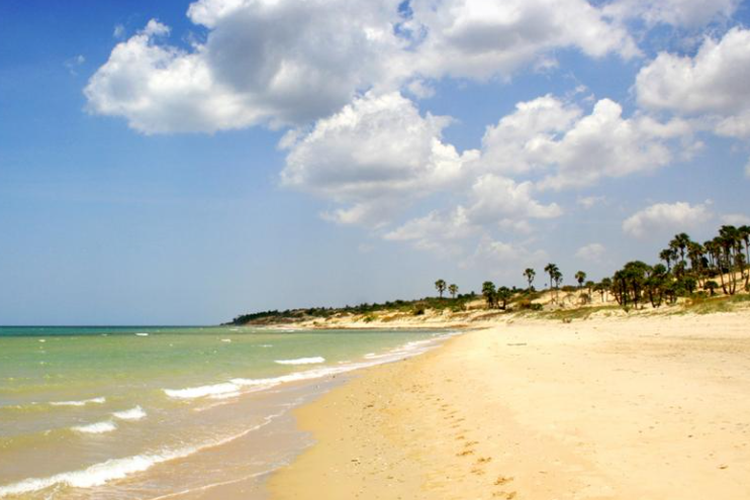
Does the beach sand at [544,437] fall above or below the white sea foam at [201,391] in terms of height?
above

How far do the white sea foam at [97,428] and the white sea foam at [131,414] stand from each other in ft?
3.89

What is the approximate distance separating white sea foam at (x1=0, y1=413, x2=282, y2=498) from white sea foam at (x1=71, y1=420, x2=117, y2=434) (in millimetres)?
2992

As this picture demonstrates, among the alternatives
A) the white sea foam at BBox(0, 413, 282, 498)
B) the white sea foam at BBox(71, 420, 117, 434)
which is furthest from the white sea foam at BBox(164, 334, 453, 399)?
the white sea foam at BBox(0, 413, 282, 498)

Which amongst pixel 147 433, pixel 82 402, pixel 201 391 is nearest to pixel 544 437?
pixel 147 433

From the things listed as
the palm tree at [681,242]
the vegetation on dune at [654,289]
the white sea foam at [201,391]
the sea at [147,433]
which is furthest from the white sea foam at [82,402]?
the palm tree at [681,242]

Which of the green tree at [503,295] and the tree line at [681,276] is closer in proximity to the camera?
the tree line at [681,276]

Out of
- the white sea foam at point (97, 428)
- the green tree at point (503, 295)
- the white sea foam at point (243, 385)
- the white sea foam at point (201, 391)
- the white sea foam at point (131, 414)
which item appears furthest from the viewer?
the green tree at point (503, 295)

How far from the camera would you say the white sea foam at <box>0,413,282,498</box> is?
30.0 ft

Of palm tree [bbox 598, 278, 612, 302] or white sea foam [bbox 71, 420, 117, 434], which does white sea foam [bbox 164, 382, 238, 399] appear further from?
palm tree [bbox 598, 278, 612, 302]

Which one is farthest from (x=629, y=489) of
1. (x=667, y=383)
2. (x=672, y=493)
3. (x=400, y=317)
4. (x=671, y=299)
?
(x=400, y=317)

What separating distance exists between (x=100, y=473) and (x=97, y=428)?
4432 mm

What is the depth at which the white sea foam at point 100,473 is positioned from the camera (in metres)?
9.16

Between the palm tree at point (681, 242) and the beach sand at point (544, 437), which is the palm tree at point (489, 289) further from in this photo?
the beach sand at point (544, 437)

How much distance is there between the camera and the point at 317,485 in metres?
9.01
